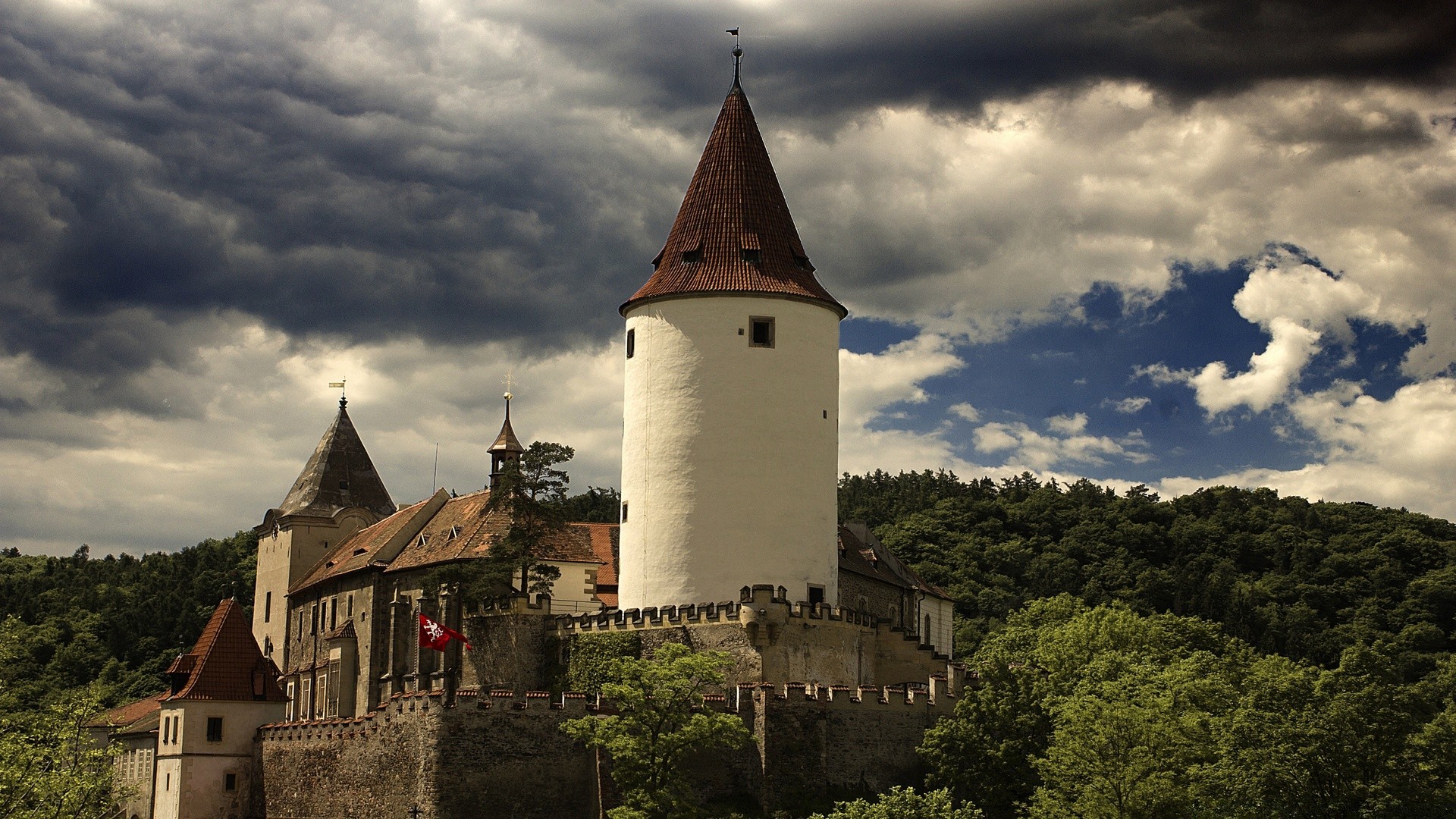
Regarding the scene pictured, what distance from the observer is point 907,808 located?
4156cm

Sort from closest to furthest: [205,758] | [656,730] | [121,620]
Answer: [656,730]
[205,758]
[121,620]

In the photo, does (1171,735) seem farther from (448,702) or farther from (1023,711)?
(448,702)

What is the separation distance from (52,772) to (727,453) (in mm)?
22437

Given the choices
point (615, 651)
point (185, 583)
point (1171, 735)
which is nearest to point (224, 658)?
point (615, 651)

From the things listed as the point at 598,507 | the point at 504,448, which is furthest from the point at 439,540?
the point at 598,507

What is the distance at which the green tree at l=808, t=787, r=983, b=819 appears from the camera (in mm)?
41031

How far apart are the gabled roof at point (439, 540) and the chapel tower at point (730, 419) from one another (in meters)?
6.14

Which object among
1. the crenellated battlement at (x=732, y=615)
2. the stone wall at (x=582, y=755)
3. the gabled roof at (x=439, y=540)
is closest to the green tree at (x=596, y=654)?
the crenellated battlement at (x=732, y=615)

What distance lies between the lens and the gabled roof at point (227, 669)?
6209 centimetres

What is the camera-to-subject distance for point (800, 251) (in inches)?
2314

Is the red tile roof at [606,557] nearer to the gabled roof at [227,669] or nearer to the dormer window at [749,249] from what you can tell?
the gabled roof at [227,669]

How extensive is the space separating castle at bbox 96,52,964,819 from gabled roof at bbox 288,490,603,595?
20 centimetres

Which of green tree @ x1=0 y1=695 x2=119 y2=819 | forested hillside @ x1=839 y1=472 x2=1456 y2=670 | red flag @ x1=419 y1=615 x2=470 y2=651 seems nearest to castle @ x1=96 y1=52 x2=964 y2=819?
red flag @ x1=419 y1=615 x2=470 y2=651

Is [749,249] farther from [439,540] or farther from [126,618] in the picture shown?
[126,618]
